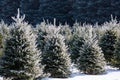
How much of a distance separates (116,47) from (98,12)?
32746mm

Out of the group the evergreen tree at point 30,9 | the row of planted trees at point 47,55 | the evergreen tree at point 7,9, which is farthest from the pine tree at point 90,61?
the evergreen tree at point 7,9

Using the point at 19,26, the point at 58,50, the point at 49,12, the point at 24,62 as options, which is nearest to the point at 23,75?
the point at 24,62

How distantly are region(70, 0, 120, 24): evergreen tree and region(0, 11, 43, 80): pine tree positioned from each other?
37427mm

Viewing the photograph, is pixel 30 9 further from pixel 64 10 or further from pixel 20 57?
pixel 20 57

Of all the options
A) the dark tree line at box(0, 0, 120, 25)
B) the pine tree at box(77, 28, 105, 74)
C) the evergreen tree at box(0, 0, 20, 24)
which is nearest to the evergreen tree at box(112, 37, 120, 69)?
the pine tree at box(77, 28, 105, 74)

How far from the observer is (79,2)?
54000mm

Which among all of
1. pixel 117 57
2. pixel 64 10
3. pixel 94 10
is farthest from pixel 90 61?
pixel 64 10

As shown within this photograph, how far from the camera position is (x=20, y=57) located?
12477mm

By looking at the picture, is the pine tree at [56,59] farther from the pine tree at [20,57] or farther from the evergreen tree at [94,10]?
the evergreen tree at [94,10]

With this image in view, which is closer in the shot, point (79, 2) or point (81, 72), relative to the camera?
point (81, 72)

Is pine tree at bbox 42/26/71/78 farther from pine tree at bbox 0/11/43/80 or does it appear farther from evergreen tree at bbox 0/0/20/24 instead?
evergreen tree at bbox 0/0/20/24

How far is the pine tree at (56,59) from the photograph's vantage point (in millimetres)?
14477

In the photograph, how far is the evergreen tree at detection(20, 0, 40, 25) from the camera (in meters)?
58.1

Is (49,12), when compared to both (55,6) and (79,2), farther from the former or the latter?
(79,2)
